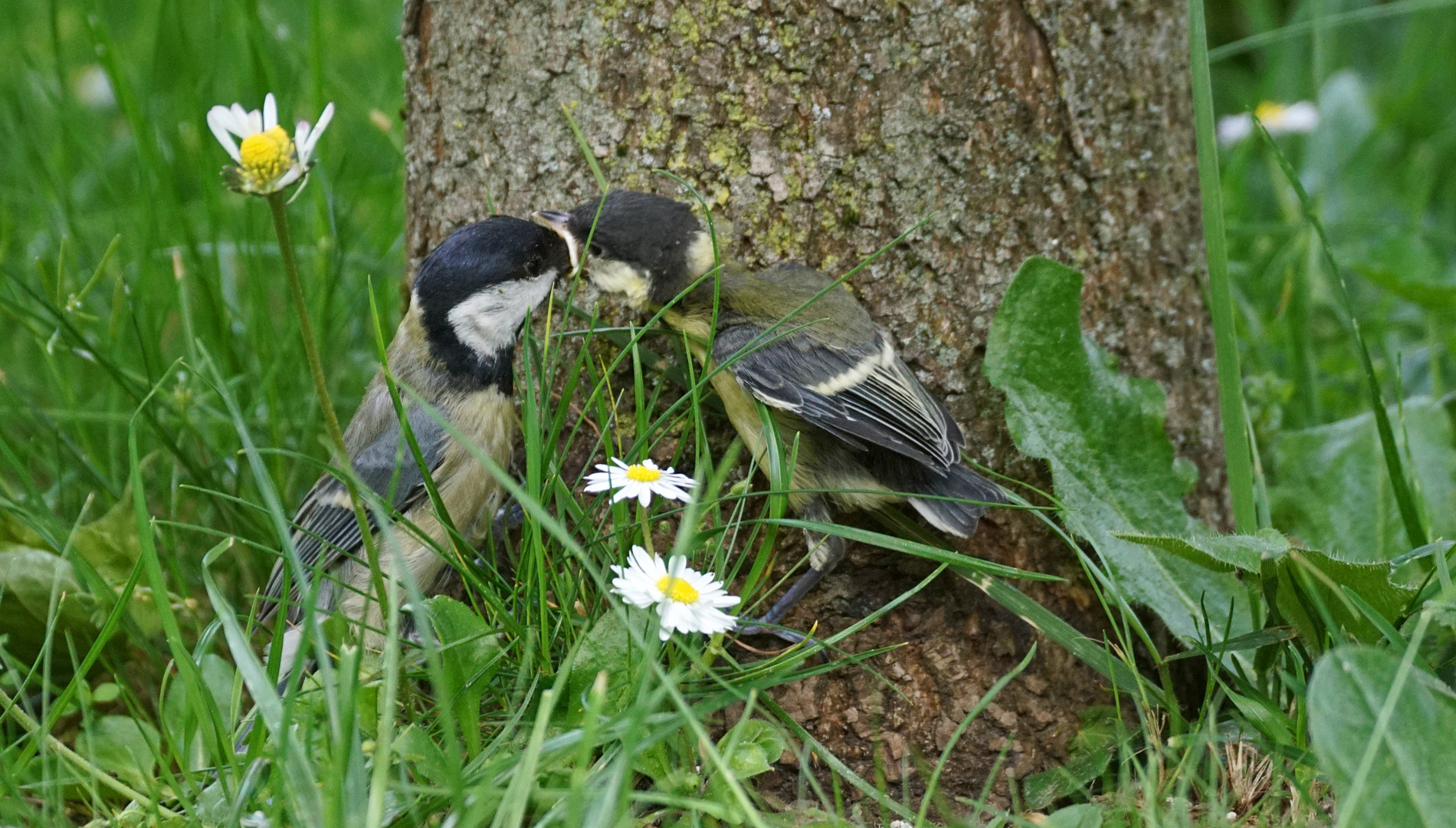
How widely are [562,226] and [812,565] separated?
736mm

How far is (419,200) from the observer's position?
2.45 meters

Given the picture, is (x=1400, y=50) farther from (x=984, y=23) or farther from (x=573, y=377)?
(x=573, y=377)

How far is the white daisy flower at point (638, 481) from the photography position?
5.73 ft

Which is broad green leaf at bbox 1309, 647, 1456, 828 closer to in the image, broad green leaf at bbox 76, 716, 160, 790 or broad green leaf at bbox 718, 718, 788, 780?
broad green leaf at bbox 718, 718, 788, 780

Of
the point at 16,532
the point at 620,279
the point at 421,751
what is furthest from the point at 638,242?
the point at 16,532

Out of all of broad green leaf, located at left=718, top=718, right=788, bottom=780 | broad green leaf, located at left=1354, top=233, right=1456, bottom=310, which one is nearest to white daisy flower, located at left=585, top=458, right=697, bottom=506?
broad green leaf, located at left=718, top=718, right=788, bottom=780

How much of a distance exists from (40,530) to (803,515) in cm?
126

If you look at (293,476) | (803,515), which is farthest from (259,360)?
(803,515)

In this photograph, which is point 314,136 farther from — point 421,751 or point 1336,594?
→ point 1336,594

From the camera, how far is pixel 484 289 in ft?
7.34

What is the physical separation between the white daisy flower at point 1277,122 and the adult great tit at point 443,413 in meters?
2.67

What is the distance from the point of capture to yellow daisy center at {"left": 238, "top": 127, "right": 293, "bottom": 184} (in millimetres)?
1330

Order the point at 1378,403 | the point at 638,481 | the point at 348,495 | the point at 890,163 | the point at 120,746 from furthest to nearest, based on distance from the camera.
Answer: the point at 348,495 < the point at 890,163 < the point at 120,746 < the point at 1378,403 < the point at 638,481

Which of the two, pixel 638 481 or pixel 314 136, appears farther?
pixel 638 481
